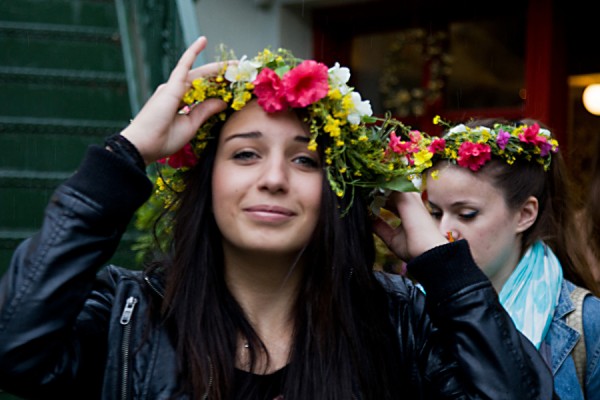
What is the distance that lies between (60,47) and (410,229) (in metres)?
4.09

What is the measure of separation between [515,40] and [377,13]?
135cm

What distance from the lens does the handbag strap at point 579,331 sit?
9.87 feet

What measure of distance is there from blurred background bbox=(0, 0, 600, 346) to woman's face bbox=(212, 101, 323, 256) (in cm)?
237

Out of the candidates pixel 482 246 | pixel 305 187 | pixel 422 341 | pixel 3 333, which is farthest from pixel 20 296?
pixel 482 246

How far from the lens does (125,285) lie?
A: 2385 millimetres

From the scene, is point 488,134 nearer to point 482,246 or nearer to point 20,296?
point 482,246

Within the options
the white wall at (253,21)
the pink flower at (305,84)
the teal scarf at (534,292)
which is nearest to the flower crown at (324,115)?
the pink flower at (305,84)

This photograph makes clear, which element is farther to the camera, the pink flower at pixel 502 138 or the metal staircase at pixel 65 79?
the metal staircase at pixel 65 79

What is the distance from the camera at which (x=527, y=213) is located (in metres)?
Result: 3.46

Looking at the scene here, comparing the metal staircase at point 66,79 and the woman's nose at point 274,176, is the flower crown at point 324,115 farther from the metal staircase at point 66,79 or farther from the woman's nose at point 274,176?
the metal staircase at point 66,79

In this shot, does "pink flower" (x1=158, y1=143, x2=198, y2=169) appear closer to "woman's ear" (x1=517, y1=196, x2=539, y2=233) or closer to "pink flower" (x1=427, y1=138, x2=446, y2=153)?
"pink flower" (x1=427, y1=138, x2=446, y2=153)

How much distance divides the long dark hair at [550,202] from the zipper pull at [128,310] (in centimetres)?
159

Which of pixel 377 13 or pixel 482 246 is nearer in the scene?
pixel 482 246

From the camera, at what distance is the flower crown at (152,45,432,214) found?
7.94 ft
